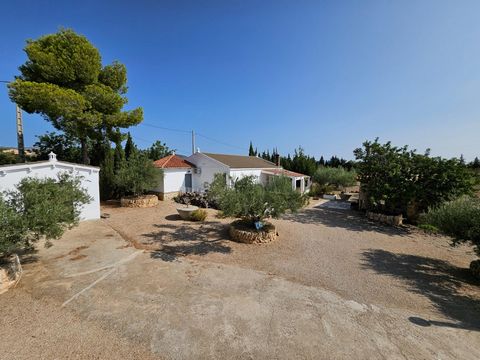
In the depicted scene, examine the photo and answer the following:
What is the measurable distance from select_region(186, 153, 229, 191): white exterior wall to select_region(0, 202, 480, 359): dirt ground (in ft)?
33.9

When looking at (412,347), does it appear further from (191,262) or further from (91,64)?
(91,64)

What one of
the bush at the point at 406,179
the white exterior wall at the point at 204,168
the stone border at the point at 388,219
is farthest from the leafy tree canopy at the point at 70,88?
the stone border at the point at 388,219

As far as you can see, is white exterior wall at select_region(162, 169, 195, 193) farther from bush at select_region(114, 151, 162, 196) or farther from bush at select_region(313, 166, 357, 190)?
bush at select_region(313, 166, 357, 190)

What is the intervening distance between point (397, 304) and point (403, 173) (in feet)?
34.5

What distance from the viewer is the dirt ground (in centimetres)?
382

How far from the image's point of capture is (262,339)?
157 inches

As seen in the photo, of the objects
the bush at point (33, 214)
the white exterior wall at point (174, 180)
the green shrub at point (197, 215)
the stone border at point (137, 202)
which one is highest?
the white exterior wall at point (174, 180)

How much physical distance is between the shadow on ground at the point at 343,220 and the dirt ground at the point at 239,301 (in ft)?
7.88

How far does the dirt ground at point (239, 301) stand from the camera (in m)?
3.82

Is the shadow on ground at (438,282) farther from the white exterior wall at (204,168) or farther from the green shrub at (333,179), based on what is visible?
the green shrub at (333,179)

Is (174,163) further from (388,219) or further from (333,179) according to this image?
(333,179)

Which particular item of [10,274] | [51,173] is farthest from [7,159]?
[10,274]

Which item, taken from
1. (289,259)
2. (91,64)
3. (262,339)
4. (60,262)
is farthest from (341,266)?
(91,64)

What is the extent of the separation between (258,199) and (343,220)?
302 inches
